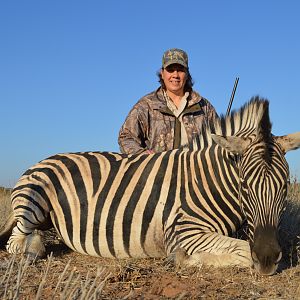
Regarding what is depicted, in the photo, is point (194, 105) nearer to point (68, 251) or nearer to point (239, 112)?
point (239, 112)

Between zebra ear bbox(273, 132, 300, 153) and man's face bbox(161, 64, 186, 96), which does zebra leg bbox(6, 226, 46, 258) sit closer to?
zebra ear bbox(273, 132, 300, 153)

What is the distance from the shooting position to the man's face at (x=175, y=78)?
19.7ft

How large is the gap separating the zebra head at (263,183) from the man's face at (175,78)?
8.42 ft

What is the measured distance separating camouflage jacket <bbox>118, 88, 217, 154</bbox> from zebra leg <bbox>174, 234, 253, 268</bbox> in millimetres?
2419

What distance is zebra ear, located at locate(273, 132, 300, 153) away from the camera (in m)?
3.50

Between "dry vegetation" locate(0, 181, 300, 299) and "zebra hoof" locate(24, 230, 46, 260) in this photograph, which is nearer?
"dry vegetation" locate(0, 181, 300, 299)

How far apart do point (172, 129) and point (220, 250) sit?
2.63 metres

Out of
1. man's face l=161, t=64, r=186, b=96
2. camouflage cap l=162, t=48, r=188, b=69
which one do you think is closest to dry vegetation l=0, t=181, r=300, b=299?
man's face l=161, t=64, r=186, b=96

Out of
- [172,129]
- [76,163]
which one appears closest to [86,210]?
[76,163]

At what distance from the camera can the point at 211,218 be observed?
3.83 m

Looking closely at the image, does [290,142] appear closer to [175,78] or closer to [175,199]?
[175,199]

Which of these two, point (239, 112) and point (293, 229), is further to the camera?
point (293, 229)

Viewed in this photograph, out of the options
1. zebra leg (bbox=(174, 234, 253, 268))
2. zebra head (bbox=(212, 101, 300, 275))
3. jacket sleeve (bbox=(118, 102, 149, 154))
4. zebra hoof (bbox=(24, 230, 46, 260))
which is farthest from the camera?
jacket sleeve (bbox=(118, 102, 149, 154))

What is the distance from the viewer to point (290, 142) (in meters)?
3.51
